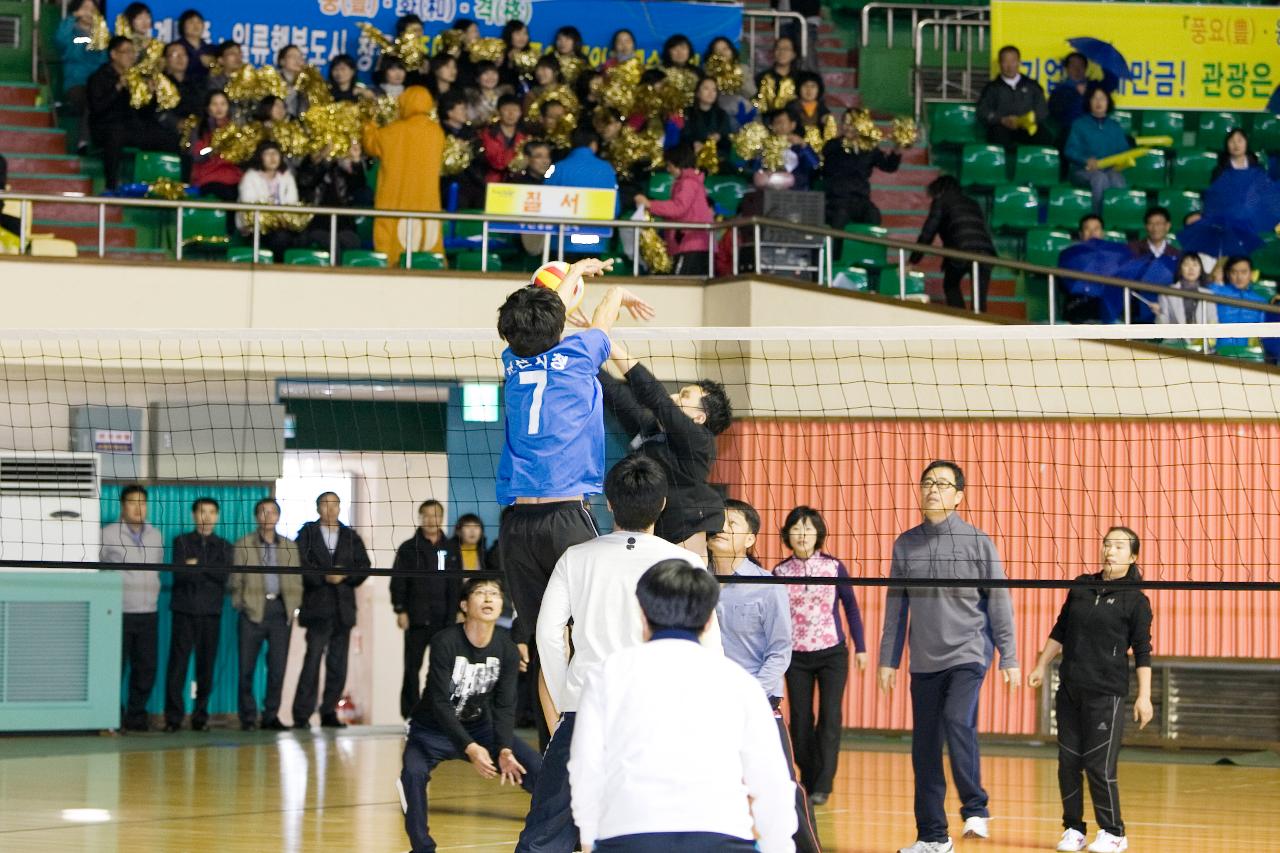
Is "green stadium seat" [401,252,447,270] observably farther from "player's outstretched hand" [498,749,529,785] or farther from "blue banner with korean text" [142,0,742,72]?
"player's outstretched hand" [498,749,529,785]

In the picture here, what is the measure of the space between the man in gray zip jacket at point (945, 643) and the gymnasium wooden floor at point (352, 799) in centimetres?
58

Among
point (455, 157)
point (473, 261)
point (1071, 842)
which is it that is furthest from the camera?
point (455, 157)

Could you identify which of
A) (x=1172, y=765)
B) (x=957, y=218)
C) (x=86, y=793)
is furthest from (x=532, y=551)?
(x=957, y=218)

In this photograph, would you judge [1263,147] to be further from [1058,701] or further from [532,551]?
[532,551]

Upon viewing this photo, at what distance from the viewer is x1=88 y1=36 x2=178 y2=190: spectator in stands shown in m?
14.0

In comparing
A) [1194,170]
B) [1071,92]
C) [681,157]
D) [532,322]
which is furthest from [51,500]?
[1194,170]

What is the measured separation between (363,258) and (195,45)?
8.71ft

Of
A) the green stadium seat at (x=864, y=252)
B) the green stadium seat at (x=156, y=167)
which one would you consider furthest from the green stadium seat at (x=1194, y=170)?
the green stadium seat at (x=156, y=167)

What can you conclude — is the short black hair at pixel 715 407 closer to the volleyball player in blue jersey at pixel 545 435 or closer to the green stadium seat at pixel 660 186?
the volleyball player in blue jersey at pixel 545 435

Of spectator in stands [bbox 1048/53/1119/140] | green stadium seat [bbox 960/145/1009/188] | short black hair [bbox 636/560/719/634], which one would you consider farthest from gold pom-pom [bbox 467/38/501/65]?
short black hair [bbox 636/560/719/634]

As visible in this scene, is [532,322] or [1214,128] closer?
[532,322]

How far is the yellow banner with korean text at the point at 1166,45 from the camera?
660 inches

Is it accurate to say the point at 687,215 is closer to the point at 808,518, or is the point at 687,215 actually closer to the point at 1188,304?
the point at 1188,304

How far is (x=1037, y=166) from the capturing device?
16.0 meters
